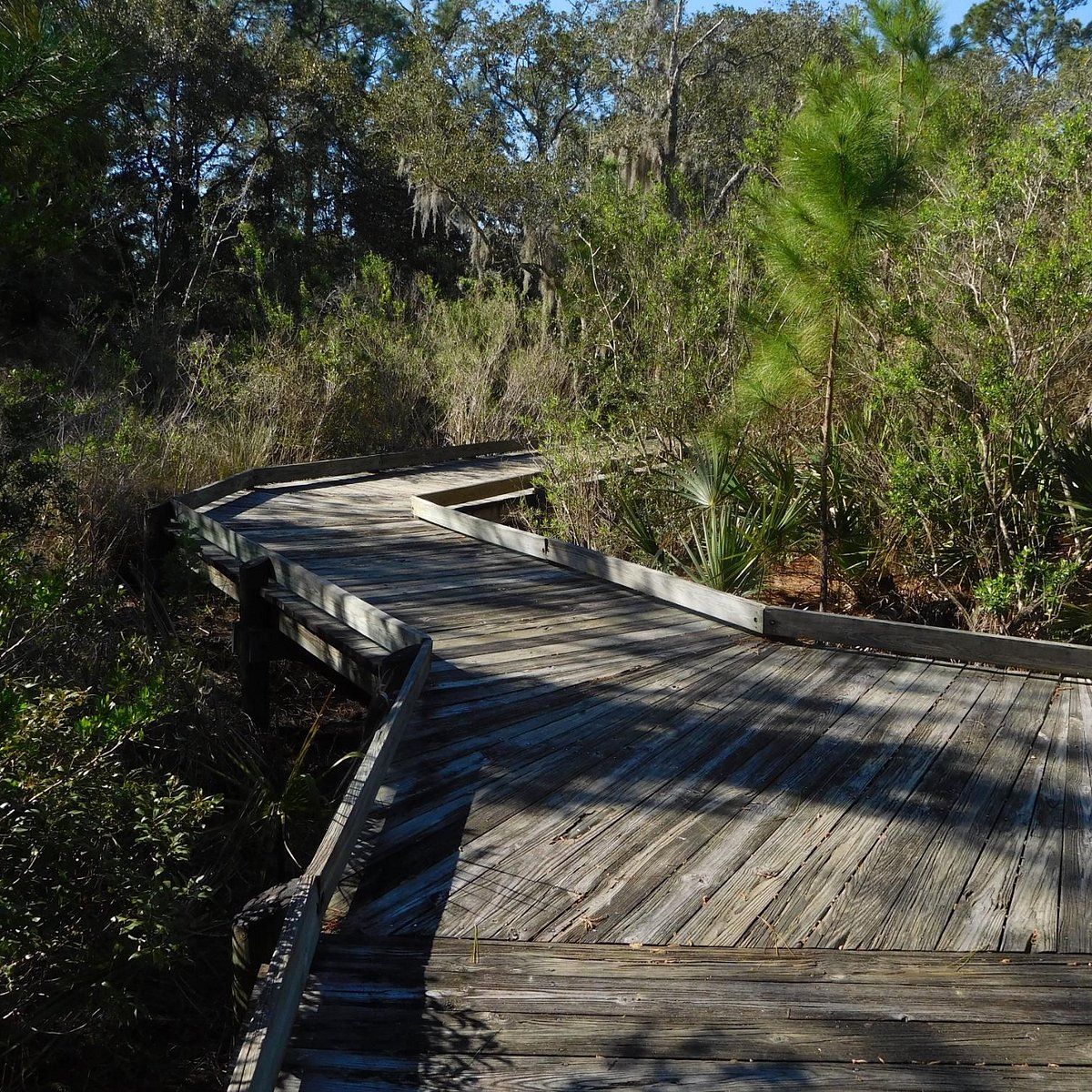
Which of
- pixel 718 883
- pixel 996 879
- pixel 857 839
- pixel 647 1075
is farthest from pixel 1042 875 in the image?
pixel 647 1075

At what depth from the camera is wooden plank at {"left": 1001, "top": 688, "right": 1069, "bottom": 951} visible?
254cm

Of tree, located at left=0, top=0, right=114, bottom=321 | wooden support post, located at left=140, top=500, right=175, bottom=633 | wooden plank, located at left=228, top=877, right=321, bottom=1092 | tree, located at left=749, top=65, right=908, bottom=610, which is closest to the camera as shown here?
wooden plank, located at left=228, top=877, right=321, bottom=1092

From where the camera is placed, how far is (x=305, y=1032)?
218 centimetres

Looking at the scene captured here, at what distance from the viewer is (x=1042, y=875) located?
9.31 feet

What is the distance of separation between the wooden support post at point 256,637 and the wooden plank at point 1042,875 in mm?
4052

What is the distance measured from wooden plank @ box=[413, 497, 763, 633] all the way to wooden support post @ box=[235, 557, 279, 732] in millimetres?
1882

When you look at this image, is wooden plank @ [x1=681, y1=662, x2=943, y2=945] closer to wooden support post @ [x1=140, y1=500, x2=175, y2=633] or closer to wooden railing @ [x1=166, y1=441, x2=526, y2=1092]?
wooden railing @ [x1=166, y1=441, x2=526, y2=1092]

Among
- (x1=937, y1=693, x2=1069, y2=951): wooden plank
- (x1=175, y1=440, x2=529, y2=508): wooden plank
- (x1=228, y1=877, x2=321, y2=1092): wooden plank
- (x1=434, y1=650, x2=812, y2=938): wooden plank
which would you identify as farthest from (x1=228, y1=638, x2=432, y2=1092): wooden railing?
(x1=175, y1=440, x2=529, y2=508): wooden plank

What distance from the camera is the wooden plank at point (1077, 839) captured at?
101 inches

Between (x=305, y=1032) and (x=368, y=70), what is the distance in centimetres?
3306

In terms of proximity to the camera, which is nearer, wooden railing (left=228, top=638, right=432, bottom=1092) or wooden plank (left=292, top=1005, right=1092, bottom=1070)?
wooden railing (left=228, top=638, right=432, bottom=1092)

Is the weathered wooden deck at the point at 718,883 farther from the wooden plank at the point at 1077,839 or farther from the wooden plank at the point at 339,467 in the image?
the wooden plank at the point at 339,467

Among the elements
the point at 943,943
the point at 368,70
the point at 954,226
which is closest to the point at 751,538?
the point at 954,226

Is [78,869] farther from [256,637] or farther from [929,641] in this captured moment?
[929,641]
